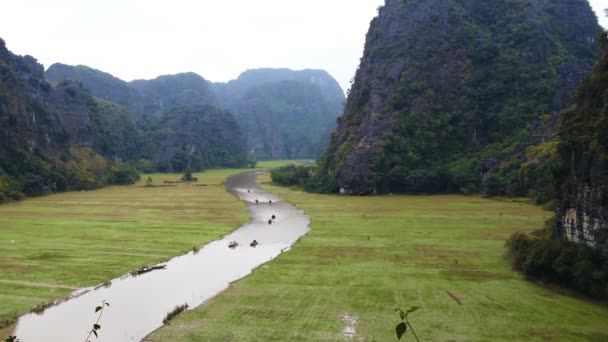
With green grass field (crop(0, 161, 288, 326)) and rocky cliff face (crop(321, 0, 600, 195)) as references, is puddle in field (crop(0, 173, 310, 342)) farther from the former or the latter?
rocky cliff face (crop(321, 0, 600, 195))

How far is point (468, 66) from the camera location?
105 meters

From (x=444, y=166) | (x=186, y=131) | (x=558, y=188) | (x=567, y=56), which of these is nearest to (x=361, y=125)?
(x=444, y=166)

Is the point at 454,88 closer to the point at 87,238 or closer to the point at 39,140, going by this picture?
the point at 87,238

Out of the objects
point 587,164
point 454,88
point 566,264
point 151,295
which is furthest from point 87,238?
point 454,88

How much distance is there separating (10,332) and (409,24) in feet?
356

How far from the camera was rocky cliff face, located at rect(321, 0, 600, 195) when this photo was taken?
87.1m

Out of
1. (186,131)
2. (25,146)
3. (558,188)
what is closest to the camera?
(558,188)

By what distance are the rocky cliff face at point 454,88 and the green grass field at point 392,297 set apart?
134 ft

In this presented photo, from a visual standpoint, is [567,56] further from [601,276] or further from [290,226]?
[601,276]

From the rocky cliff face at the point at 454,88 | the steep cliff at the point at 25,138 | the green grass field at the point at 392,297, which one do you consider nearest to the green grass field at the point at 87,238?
the green grass field at the point at 392,297

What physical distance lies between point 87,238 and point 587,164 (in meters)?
39.1

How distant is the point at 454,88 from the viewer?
10325 centimetres

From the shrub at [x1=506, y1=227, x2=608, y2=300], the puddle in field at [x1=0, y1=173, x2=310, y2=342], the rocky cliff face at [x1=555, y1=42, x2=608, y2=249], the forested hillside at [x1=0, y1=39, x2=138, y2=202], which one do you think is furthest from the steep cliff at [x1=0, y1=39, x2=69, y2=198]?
the rocky cliff face at [x1=555, y1=42, x2=608, y2=249]

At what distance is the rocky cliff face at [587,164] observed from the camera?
89.1 feet
